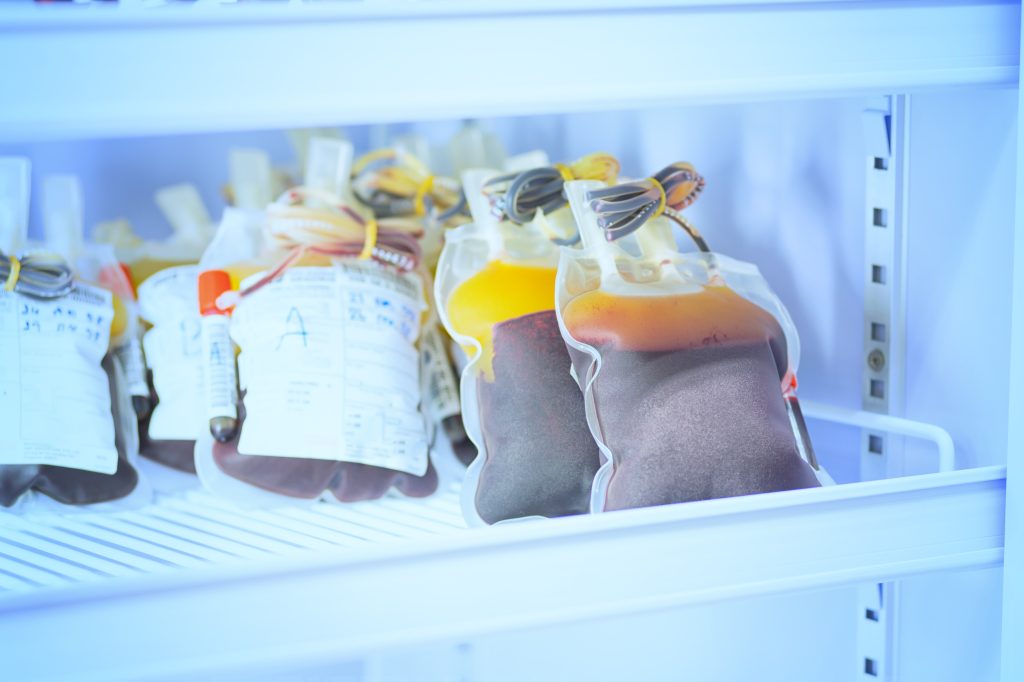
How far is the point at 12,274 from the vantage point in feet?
2.69

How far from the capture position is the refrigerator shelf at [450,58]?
45cm

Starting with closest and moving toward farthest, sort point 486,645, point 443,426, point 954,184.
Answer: point 954,184 < point 443,426 < point 486,645

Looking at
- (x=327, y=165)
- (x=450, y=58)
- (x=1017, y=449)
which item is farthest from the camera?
(x=327, y=165)

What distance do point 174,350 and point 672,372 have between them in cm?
52

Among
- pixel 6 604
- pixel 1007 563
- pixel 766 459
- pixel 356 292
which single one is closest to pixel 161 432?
pixel 356 292

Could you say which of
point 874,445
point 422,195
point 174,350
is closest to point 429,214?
point 422,195

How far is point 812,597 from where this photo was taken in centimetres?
87

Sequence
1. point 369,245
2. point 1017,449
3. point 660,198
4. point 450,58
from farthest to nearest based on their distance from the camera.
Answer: point 369,245 < point 660,198 < point 1017,449 < point 450,58

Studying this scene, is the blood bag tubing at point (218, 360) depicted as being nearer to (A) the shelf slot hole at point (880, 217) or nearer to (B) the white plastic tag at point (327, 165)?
(B) the white plastic tag at point (327, 165)

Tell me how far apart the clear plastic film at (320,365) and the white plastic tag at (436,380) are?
0.20 feet

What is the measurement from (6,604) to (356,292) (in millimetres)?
440

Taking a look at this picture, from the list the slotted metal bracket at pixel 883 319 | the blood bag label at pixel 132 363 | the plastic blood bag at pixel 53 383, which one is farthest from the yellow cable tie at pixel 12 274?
the slotted metal bracket at pixel 883 319

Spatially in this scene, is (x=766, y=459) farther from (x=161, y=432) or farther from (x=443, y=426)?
(x=161, y=432)

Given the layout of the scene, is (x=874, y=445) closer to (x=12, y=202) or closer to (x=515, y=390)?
(x=515, y=390)
